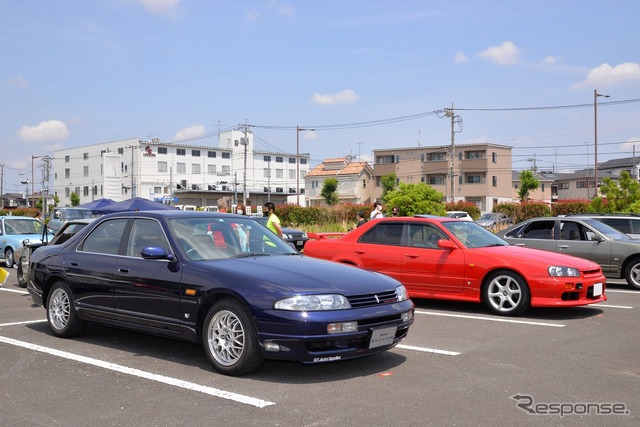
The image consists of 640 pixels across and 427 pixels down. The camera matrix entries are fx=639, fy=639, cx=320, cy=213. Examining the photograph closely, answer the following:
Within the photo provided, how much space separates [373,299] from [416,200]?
2365cm

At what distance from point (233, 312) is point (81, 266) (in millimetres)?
2548

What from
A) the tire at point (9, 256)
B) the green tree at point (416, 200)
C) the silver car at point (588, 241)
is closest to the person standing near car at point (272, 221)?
the silver car at point (588, 241)

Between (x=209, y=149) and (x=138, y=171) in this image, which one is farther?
(x=209, y=149)

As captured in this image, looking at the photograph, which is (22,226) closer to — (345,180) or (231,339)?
(231,339)

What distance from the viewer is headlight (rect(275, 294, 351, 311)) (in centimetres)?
539

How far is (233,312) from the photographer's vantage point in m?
5.67

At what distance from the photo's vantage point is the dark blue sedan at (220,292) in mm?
5426

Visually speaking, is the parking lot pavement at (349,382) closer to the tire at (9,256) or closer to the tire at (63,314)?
the tire at (63,314)

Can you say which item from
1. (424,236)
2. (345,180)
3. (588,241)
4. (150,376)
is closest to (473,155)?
(345,180)

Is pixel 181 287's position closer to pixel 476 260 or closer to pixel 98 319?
pixel 98 319

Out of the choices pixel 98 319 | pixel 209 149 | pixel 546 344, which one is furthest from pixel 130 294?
pixel 209 149

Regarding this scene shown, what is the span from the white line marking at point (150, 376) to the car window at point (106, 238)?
3.88 ft

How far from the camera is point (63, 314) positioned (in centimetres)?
757

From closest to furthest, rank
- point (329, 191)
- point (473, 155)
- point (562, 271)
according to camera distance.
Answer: point (562, 271) → point (473, 155) → point (329, 191)
